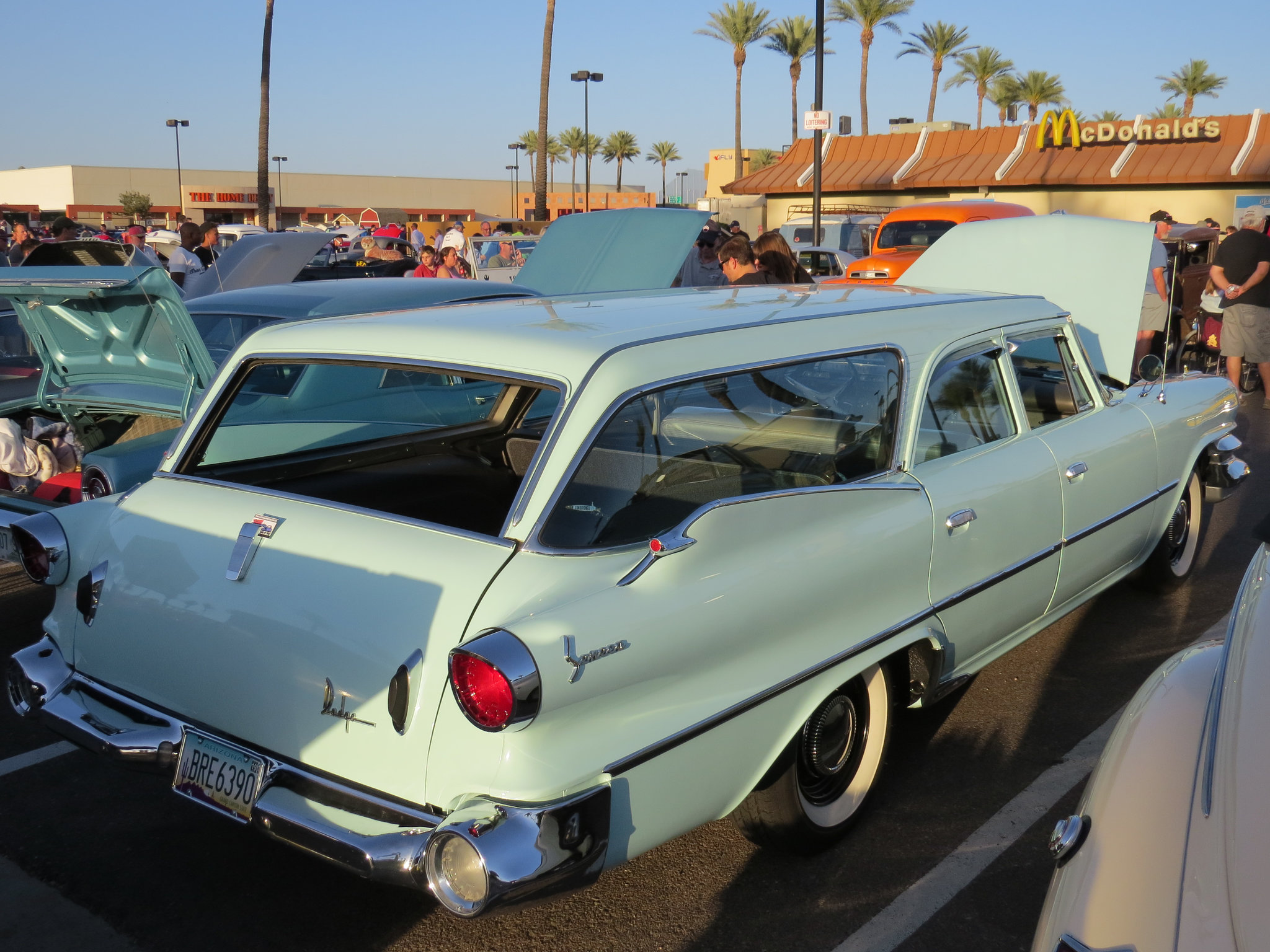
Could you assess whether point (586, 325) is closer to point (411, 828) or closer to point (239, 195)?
point (411, 828)

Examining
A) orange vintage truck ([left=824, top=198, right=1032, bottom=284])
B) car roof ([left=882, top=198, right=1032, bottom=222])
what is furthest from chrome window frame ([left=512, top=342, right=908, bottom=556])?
car roof ([left=882, top=198, right=1032, bottom=222])

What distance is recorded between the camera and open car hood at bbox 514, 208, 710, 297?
7.50 meters

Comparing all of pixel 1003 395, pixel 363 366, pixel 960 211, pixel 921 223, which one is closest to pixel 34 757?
pixel 363 366

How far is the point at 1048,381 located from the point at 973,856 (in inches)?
75.9

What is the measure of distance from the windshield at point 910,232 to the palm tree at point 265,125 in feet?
62.6

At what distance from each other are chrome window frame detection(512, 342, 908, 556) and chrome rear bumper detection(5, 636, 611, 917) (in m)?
0.54

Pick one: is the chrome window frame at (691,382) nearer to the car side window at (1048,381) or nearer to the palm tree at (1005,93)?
the car side window at (1048,381)

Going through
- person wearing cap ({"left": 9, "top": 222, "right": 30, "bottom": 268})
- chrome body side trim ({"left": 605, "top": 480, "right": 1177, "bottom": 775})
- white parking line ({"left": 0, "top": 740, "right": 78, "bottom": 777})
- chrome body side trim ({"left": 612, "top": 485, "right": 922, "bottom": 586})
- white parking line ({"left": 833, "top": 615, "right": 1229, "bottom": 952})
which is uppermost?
person wearing cap ({"left": 9, "top": 222, "right": 30, "bottom": 268})

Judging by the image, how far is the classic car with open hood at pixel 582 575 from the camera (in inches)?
91.1

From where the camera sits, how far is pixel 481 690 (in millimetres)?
2252

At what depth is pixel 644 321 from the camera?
306 cm

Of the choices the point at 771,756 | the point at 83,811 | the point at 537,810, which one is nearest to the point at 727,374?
the point at 771,756

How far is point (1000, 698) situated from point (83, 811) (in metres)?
3.25

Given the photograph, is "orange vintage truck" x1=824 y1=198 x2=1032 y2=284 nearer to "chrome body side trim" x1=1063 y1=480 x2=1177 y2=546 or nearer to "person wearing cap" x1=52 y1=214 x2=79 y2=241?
"person wearing cap" x1=52 y1=214 x2=79 y2=241
